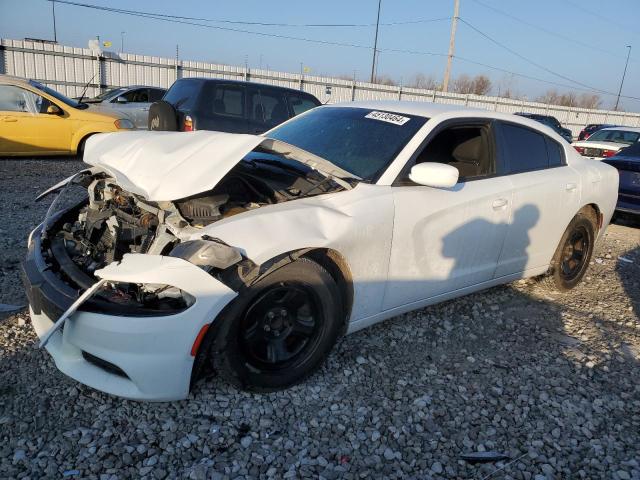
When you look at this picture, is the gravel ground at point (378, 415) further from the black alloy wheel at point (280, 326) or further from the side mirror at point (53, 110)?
the side mirror at point (53, 110)

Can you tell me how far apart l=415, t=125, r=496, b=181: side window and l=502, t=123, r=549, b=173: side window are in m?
0.19

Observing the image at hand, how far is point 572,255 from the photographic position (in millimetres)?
4863

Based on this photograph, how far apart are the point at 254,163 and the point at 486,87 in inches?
2718

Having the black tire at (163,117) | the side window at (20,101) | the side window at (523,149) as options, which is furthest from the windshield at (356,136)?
the side window at (20,101)

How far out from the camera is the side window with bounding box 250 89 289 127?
30.0ft

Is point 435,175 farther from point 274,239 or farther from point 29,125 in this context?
point 29,125

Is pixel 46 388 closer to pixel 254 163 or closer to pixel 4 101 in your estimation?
pixel 254 163

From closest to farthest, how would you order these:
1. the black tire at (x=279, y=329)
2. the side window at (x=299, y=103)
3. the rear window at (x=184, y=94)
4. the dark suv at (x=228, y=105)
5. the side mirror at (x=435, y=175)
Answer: the black tire at (x=279, y=329), the side mirror at (x=435, y=175), the dark suv at (x=228, y=105), the rear window at (x=184, y=94), the side window at (x=299, y=103)

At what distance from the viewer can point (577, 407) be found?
297cm

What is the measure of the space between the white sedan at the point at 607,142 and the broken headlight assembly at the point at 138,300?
40.4ft

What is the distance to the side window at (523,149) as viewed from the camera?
13.1 ft

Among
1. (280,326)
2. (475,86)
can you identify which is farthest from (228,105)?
(475,86)

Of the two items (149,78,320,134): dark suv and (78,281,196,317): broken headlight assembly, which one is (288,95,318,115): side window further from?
(78,281,196,317): broken headlight assembly

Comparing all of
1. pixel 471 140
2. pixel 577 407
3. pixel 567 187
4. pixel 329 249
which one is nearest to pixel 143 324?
pixel 329 249
